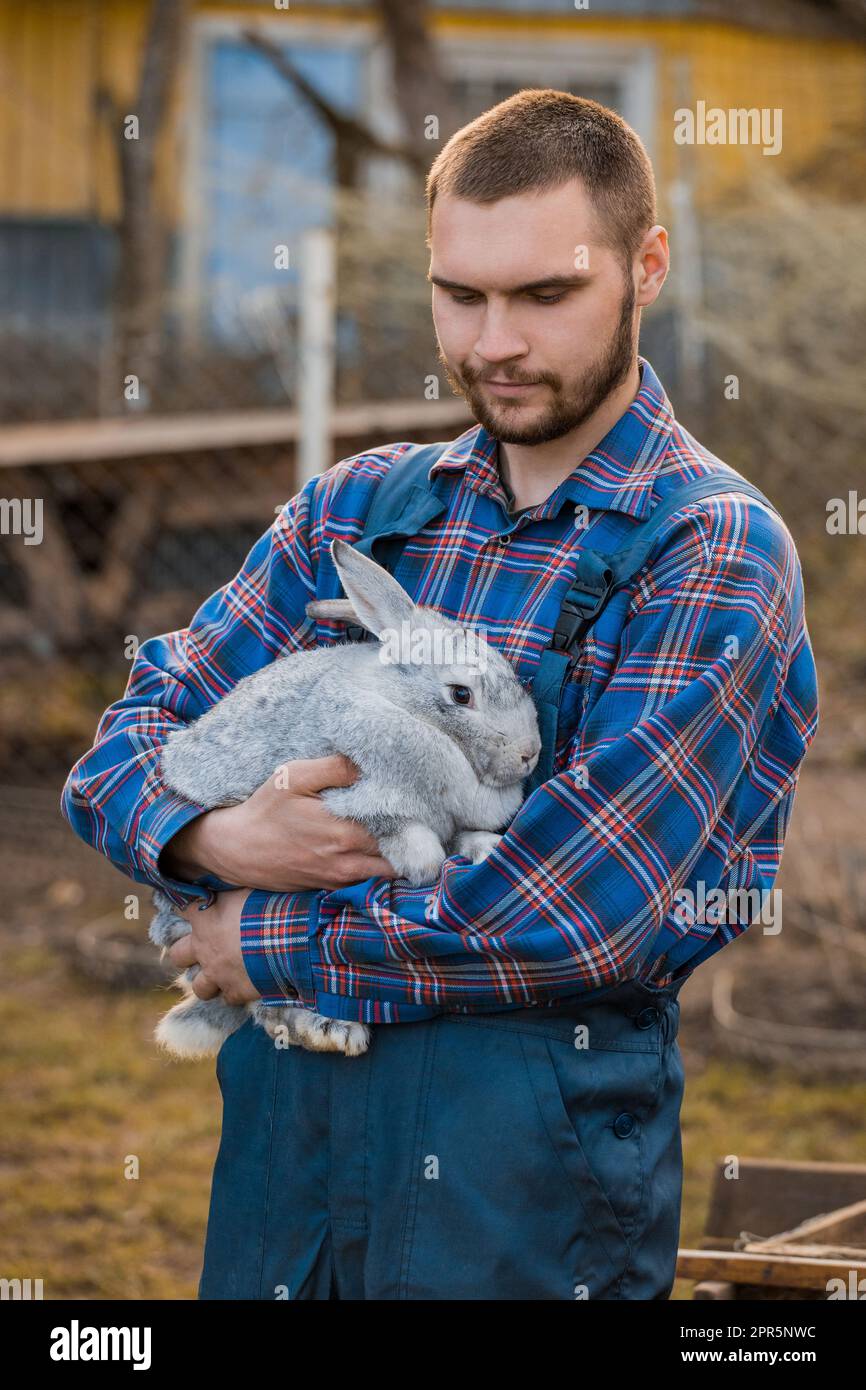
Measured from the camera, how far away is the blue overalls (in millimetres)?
2400

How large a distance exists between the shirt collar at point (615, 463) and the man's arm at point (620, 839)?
0.16 m

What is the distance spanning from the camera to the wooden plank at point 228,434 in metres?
6.50

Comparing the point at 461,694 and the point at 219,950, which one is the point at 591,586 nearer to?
the point at 461,694

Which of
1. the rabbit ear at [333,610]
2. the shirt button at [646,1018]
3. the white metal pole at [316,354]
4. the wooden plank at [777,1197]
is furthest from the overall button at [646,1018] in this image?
the white metal pole at [316,354]

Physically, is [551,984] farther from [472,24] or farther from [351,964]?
[472,24]

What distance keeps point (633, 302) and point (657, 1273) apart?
1655mm

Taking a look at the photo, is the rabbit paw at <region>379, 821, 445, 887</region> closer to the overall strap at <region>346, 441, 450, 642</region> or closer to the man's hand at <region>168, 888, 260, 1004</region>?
the man's hand at <region>168, 888, 260, 1004</region>

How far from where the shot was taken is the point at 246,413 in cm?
797

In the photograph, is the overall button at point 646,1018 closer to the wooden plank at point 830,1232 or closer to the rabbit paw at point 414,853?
the rabbit paw at point 414,853

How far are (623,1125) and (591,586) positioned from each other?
882 millimetres

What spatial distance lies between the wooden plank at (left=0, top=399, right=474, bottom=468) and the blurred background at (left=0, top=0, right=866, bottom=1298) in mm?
25

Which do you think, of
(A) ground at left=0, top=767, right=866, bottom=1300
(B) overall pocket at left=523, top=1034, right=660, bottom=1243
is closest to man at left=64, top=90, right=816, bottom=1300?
(B) overall pocket at left=523, top=1034, right=660, bottom=1243

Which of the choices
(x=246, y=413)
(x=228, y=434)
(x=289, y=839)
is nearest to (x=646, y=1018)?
(x=289, y=839)
